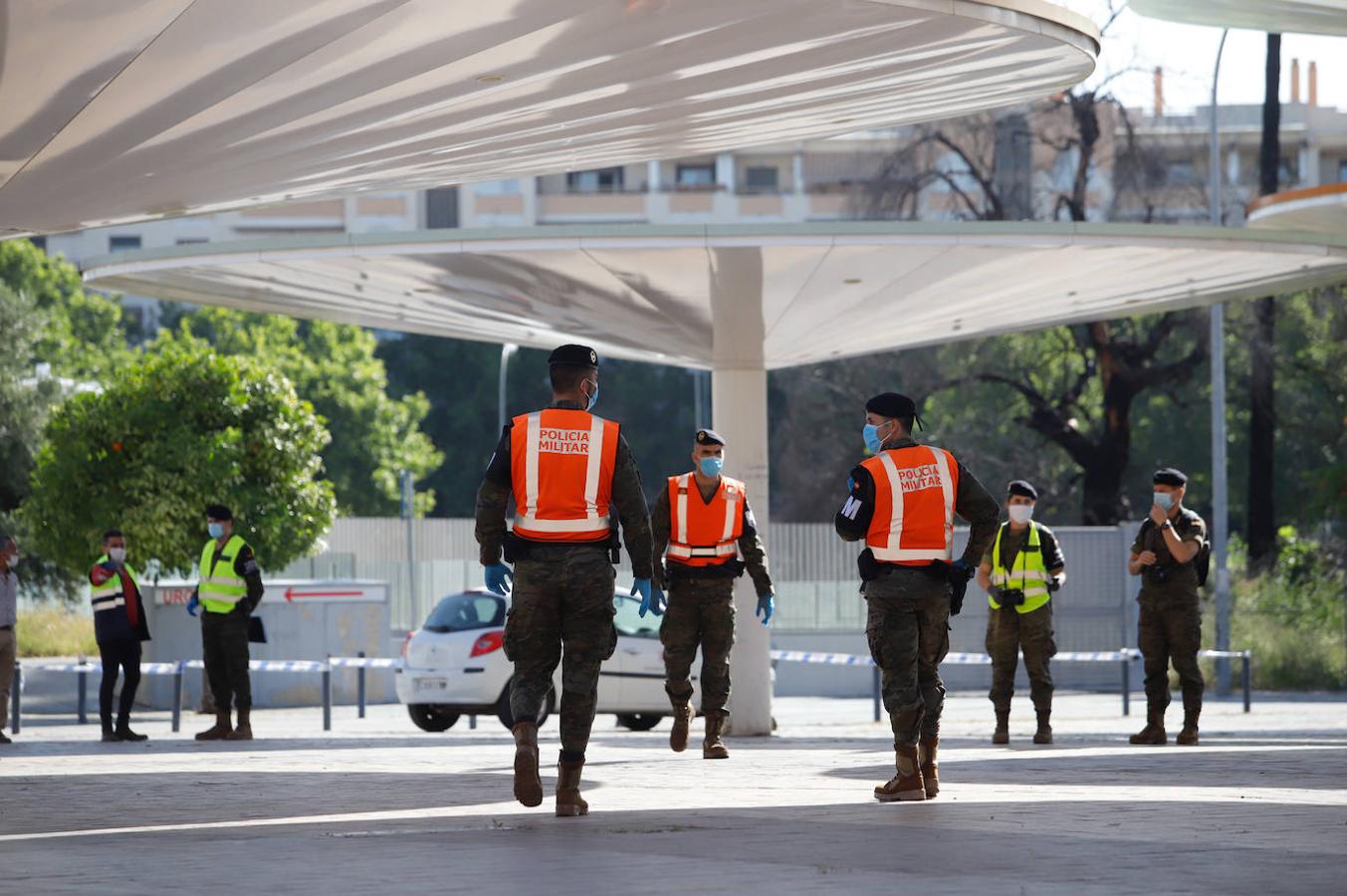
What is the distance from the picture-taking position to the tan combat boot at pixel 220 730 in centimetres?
1808

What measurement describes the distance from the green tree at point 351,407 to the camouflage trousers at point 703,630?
56.2 m

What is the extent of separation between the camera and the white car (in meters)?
21.0

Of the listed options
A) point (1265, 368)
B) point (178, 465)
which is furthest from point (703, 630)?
point (1265, 368)

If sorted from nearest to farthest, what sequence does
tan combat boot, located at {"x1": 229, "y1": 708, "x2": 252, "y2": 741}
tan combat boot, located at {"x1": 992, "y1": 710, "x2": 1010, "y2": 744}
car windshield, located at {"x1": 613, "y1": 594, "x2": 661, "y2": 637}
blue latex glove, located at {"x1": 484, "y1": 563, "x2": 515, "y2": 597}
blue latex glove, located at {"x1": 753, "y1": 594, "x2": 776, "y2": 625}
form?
blue latex glove, located at {"x1": 484, "y1": 563, "x2": 515, "y2": 597}, blue latex glove, located at {"x1": 753, "y1": 594, "x2": 776, "y2": 625}, tan combat boot, located at {"x1": 992, "y1": 710, "x2": 1010, "y2": 744}, tan combat boot, located at {"x1": 229, "y1": 708, "x2": 252, "y2": 741}, car windshield, located at {"x1": 613, "y1": 594, "x2": 661, "y2": 637}

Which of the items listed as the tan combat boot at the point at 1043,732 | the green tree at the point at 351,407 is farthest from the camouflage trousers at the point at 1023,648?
the green tree at the point at 351,407

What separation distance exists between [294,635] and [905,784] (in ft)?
66.3

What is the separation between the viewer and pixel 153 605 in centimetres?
2877

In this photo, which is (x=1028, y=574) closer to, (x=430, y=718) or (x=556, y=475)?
(x=430, y=718)

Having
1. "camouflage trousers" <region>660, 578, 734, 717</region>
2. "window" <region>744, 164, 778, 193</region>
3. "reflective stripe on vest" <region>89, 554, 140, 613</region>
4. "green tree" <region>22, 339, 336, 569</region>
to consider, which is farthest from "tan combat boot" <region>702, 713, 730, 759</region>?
"window" <region>744, 164, 778, 193</region>

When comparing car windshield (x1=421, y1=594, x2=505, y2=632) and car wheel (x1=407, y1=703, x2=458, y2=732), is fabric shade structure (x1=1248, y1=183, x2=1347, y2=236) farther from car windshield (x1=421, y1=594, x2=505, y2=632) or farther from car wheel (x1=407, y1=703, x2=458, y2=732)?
car wheel (x1=407, y1=703, x2=458, y2=732)

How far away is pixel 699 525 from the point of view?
14562mm

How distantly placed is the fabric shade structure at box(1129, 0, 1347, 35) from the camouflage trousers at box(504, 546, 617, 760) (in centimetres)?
1081

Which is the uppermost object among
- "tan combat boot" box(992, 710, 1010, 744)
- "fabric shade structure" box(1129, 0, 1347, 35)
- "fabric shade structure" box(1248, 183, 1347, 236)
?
"fabric shade structure" box(1129, 0, 1347, 35)

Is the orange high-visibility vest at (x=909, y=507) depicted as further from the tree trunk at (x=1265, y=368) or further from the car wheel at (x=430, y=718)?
the tree trunk at (x=1265, y=368)
